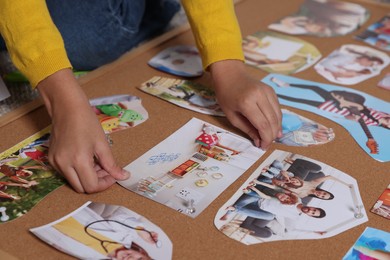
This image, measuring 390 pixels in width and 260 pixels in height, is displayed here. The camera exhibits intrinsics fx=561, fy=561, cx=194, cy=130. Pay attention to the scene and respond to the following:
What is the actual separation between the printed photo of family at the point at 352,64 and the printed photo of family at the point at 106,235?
492 mm

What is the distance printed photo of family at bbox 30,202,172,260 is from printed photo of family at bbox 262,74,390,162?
0.35m

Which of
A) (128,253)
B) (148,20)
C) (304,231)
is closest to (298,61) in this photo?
(148,20)

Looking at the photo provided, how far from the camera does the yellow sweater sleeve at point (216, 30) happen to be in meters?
0.88

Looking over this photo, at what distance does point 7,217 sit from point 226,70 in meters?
0.39

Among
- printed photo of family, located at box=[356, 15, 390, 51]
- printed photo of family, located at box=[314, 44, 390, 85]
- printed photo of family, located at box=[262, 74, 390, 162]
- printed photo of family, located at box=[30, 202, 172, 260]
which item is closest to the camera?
printed photo of family, located at box=[30, 202, 172, 260]

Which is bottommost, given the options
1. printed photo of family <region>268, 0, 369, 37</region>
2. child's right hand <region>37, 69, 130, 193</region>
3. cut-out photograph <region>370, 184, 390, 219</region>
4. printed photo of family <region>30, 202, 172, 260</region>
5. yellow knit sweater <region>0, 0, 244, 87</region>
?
cut-out photograph <region>370, 184, 390, 219</region>

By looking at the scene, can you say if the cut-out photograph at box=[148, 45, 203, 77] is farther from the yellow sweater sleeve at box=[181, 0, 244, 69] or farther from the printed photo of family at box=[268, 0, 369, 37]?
the printed photo of family at box=[268, 0, 369, 37]

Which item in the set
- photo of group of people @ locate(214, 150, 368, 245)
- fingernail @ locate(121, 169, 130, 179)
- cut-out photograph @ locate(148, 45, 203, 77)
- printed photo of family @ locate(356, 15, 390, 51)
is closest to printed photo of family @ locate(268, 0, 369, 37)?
printed photo of family @ locate(356, 15, 390, 51)

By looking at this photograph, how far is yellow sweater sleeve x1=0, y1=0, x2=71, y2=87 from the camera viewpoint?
753 millimetres

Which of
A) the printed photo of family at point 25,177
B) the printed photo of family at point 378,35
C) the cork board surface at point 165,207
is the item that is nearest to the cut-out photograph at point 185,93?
the cork board surface at point 165,207

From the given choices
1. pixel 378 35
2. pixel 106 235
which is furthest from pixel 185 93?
pixel 378 35

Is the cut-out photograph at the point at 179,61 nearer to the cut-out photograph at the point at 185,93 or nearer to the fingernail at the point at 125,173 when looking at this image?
the cut-out photograph at the point at 185,93

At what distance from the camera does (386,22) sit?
1224 millimetres

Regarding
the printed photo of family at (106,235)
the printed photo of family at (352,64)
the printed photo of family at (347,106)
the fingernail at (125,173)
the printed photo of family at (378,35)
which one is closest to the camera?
the printed photo of family at (106,235)
